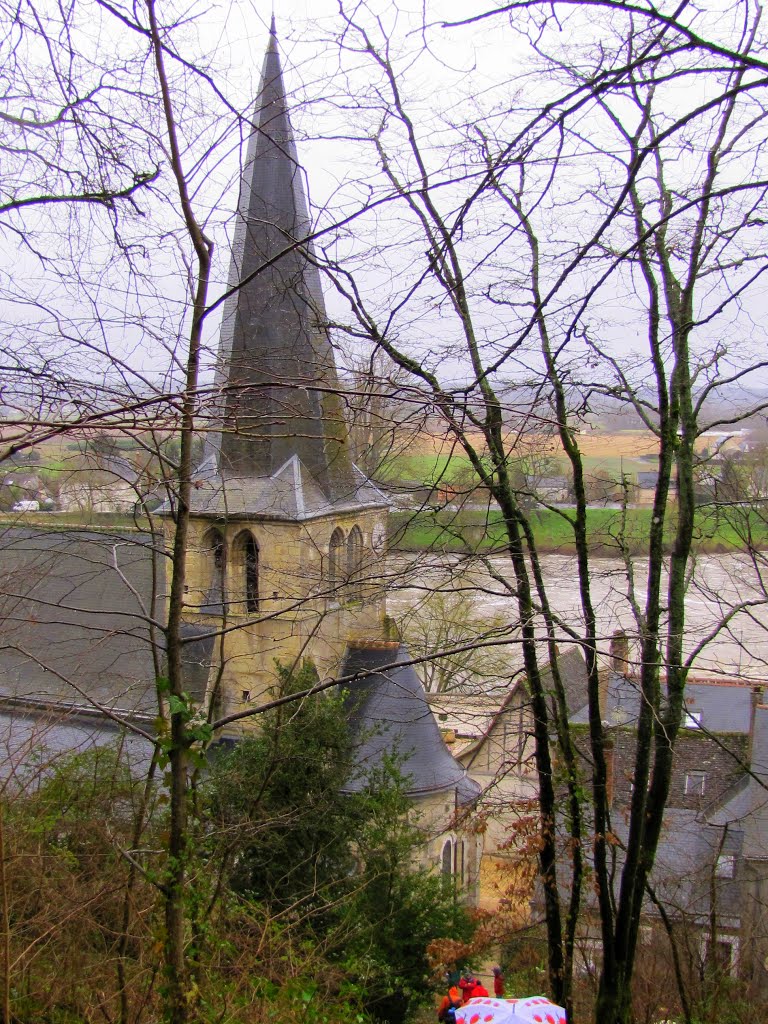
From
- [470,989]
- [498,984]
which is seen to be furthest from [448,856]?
[470,989]

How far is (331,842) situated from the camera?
10.9 meters

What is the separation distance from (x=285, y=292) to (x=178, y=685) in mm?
2811

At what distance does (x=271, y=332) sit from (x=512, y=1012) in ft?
17.0

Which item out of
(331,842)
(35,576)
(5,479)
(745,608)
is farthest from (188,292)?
(331,842)

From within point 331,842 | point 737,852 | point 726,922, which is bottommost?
point 726,922

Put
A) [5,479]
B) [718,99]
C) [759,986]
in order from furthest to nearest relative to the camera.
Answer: [759,986], [5,479], [718,99]

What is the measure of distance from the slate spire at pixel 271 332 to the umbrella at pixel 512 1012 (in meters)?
3.86

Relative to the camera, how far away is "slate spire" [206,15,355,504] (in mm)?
2900

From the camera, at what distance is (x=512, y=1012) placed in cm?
643

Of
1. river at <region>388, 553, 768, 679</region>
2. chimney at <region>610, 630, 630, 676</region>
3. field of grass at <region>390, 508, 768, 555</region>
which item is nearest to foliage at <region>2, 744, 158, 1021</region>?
river at <region>388, 553, 768, 679</region>

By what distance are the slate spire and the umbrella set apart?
3861 mm

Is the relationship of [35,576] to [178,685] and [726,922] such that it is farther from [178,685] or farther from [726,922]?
[726,922]

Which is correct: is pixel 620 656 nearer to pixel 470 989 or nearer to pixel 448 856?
pixel 470 989

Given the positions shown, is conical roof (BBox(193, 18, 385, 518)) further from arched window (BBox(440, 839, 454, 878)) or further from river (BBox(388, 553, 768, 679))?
arched window (BBox(440, 839, 454, 878))
